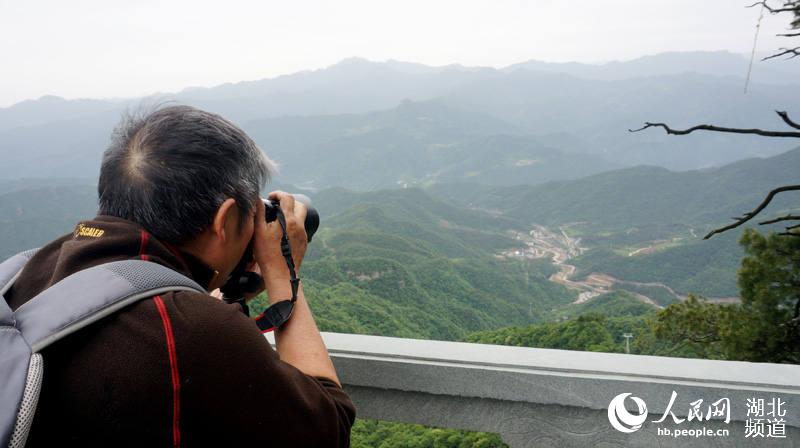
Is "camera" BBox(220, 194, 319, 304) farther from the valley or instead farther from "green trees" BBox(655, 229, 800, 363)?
the valley

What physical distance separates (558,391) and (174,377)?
77 cm

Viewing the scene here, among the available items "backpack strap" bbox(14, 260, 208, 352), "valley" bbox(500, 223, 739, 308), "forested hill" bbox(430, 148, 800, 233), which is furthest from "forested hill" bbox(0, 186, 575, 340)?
"forested hill" bbox(430, 148, 800, 233)

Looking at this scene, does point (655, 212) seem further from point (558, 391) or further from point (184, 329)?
point (184, 329)

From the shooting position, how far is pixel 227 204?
0.88 meters

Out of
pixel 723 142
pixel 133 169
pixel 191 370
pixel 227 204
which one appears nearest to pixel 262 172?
pixel 227 204

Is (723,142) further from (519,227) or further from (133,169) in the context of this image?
(133,169)

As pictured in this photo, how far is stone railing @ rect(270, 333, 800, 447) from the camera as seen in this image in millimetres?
1048

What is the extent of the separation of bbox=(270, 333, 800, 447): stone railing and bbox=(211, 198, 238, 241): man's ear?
1.66 ft

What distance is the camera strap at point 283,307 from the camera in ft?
3.02

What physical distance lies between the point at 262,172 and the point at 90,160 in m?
114

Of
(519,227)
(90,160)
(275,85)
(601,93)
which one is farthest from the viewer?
(275,85)

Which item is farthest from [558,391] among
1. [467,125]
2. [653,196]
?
[467,125]

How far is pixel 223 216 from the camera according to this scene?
2.90 ft

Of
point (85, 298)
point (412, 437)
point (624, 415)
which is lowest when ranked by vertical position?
point (412, 437)
